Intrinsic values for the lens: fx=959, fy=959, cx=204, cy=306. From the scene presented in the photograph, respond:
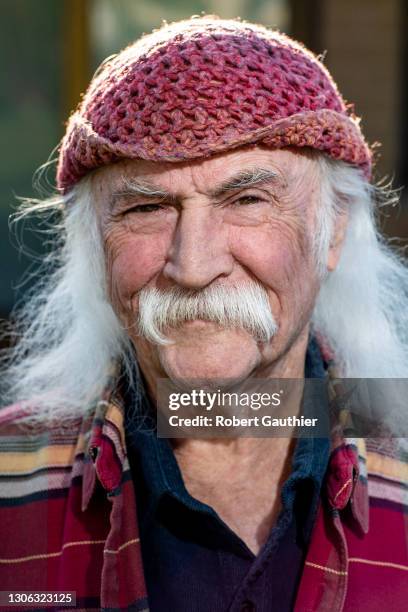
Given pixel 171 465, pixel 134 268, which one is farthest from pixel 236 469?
pixel 134 268

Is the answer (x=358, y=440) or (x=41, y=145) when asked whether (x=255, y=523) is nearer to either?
(x=358, y=440)

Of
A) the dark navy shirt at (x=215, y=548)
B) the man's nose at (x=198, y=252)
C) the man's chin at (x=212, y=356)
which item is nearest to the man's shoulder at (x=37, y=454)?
the dark navy shirt at (x=215, y=548)

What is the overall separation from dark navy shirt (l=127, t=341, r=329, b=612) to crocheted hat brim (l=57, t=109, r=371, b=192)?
71 centimetres

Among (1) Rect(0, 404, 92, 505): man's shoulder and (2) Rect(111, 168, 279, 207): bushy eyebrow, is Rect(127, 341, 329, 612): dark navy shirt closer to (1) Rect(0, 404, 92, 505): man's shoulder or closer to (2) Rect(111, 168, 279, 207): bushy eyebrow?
(1) Rect(0, 404, 92, 505): man's shoulder

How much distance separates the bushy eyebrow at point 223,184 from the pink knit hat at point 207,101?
7cm

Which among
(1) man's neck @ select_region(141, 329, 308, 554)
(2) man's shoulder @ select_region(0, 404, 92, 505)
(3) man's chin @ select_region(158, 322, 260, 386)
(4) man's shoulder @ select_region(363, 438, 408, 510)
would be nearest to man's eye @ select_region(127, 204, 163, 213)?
(3) man's chin @ select_region(158, 322, 260, 386)

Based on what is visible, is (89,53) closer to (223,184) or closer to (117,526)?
(223,184)

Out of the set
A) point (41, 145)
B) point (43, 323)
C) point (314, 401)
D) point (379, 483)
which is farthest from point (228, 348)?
point (41, 145)

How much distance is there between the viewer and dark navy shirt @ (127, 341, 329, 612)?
2127 millimetres

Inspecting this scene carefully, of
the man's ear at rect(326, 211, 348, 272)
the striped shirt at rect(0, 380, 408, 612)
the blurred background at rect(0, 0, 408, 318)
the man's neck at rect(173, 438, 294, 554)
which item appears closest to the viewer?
the striped shirt at rect(0, 380, 408, 612)

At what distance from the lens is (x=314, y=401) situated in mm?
2393

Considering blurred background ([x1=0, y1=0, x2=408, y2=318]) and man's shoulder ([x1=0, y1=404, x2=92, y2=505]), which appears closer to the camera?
man's shoulder ([x1=0, y1=404, x2=92, y2=505])

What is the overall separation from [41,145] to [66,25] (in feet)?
2.27

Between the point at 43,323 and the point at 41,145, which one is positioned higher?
the point at 41,145
